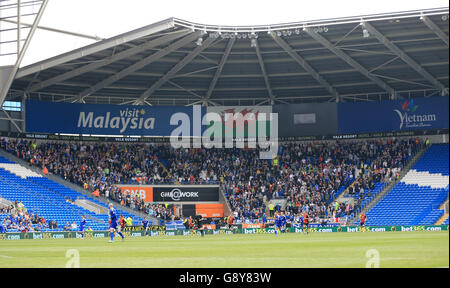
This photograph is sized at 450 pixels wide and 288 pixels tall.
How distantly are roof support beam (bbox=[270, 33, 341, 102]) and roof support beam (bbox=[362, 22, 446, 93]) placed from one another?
797cm

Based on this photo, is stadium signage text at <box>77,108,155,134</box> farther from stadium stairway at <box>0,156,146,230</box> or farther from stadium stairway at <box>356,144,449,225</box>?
stadium stairway at <box>356,144,449,225</box>

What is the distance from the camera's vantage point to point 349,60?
59.5 m

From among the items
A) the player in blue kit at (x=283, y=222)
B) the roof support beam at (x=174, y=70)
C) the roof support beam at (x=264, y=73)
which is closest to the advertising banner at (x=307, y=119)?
the roof support beam at (x=264, y=73)

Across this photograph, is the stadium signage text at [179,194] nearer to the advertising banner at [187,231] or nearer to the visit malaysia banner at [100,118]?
the visit malaysia banner at [100,118]

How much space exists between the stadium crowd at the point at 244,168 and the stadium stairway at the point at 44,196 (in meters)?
2.19

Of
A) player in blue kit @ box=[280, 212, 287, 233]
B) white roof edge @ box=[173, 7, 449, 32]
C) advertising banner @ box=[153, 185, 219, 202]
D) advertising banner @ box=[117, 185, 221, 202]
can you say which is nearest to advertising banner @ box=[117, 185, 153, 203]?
advertising banner @ box=[117, 185, 221, 202]

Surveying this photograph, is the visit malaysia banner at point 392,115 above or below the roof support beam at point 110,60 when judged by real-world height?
below

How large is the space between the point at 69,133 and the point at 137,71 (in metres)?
9.62

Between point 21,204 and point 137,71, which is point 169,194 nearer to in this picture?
point 137,71

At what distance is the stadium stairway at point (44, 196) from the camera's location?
54984 millimetres

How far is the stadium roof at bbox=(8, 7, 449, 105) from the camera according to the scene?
5353 cm

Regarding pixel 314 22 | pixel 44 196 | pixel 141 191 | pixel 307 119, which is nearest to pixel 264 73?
pixel 307 119

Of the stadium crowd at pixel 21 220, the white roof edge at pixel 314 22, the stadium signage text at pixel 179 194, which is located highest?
the white roof edge at pixel 314 22

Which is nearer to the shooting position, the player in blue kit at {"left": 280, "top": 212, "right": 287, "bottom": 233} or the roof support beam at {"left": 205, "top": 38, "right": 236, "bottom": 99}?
the player in blue kit at {"left": 280, "top": 212, "right": 287, "bottom": 233}
